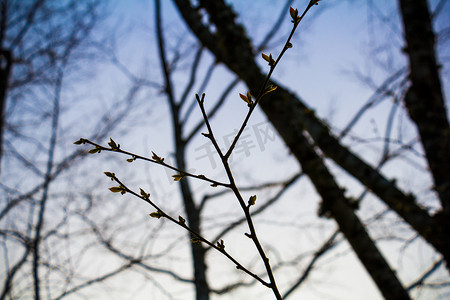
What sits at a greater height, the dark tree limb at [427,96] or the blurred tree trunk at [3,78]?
the blurred tree trunk at [3,78]

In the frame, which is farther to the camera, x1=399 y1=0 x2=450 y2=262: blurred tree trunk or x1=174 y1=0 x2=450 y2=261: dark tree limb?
x1=174 y1=0 x2=450 y2=261: dark tree limb

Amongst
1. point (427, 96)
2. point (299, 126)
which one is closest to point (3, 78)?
point (299, 126)

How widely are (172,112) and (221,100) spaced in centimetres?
89

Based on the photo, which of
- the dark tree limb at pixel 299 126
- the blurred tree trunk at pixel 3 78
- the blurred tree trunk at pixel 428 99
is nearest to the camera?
the blurred tree trunk at pixel 428 99

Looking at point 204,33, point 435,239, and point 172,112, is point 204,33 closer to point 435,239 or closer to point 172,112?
point 172,112

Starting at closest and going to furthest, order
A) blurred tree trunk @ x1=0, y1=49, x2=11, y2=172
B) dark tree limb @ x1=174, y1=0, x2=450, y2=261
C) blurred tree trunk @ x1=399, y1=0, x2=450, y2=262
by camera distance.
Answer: blurred tree trunk @ x1=399, y1=0, x2=450, y2=262, dark tree limb @ x1=174, y1=0, x2=450, y2=261, blurred tree trunk @ x1=0, y1=49, x2=11, y2=172

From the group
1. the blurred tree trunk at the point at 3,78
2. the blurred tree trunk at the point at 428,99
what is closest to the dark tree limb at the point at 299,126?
the blurred tree trunk at the point at 428,99

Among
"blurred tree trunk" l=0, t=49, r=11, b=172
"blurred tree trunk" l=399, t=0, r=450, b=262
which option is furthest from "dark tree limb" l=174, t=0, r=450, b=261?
"blurred tree trunk" l=0, t=49, r=11, b=172

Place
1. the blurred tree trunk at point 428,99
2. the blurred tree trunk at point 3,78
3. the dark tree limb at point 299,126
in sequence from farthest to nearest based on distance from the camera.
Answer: the blurred tree trunk at point 3,78
the dark tree limb at point 299,126
the blurred tree trunk at point 428,99

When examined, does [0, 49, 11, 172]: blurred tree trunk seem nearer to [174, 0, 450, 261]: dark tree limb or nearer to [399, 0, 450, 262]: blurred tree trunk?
[174, 0, 450, 261]: dark tree limb

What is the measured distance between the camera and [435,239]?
1.69 m

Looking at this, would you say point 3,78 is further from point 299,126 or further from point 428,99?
point 428,99

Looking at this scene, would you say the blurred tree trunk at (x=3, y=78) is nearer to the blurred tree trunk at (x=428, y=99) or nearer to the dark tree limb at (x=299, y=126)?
the dark tree limb at (x=299, y=126)

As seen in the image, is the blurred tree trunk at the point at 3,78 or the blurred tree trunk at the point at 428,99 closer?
the blurred tree trunk at the point at 428,99
